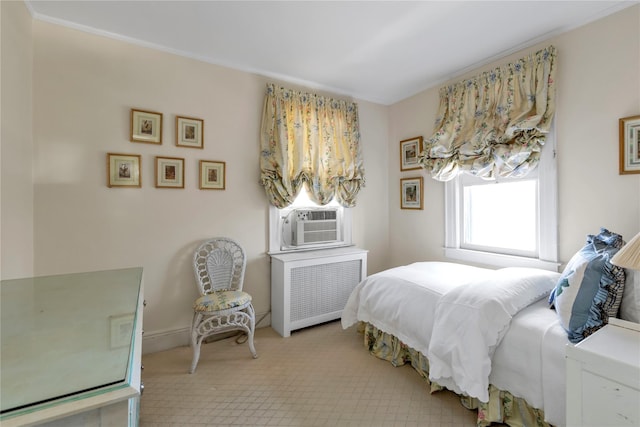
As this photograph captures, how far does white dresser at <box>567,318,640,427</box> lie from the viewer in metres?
0.99

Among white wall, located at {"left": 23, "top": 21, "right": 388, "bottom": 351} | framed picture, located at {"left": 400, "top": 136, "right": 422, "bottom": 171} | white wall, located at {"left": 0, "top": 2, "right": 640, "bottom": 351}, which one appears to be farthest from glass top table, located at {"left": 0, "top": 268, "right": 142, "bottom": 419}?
framed picture, located at {"left": 400, "top": 136, "right": 422, "bottom": 171}

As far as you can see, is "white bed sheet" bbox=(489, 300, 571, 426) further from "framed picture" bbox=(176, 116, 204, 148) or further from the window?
"framed picture" bbox=(176, 116, 204, 148)

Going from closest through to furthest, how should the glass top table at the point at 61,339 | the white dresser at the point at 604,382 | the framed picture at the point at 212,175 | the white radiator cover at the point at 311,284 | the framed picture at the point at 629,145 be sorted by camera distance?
1. the glass top table at the point at 61,339
2. the white dresser at the point at 604,382
3. the framed picture at the point at 629,145
4. the framed picture at the point at 212,175
5. the white radiator cover at the point at 311,284

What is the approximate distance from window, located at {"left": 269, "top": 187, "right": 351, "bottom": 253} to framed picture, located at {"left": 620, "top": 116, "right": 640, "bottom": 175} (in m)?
2.37

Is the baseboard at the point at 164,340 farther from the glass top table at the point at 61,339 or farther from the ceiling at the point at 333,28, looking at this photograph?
the ceiling at the point at 333,28

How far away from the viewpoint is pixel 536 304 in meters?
1.79

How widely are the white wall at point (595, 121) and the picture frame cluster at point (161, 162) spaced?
2933mm

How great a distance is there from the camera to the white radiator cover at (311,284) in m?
2.78

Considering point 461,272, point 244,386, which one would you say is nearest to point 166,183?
point 244,386

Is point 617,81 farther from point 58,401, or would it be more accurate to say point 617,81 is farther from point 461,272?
point 58,401

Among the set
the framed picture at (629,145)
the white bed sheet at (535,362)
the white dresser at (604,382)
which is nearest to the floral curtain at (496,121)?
the framed picture at (629,145)

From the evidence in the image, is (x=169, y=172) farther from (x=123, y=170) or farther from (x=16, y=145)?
(x=16, y=145)

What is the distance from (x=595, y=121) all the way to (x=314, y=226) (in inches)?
98.3

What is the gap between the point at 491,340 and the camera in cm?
157
